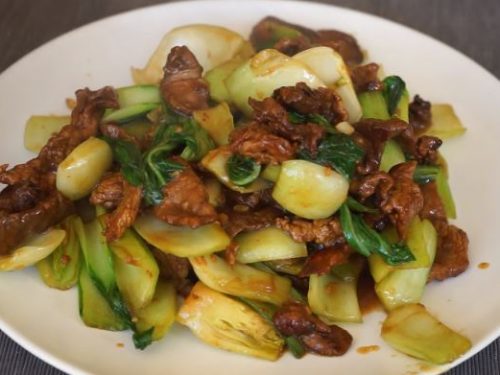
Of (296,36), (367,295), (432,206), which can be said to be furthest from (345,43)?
(367,295)

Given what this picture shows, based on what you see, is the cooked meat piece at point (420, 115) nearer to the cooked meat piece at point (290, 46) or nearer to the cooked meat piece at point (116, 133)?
the cooked meat piece at point (290, 46)

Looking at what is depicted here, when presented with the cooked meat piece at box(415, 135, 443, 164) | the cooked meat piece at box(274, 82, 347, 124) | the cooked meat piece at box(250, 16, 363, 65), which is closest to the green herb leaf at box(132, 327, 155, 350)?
the cooked meat piece at box(274, 82, 347, 124)

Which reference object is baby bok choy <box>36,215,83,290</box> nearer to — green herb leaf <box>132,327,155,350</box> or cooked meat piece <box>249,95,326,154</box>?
green herb leaf <box>132,327,155,350</box>

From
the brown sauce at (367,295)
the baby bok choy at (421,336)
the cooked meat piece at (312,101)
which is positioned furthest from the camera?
the cooked meat piece at (312,101)

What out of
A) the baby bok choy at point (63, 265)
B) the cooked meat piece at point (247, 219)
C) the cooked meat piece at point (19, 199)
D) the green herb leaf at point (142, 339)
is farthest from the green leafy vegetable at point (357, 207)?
the cooked meat piece at point (19, 199)

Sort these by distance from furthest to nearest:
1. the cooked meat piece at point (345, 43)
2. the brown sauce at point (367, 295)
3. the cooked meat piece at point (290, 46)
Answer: the cooked meat piece at point (345, 43), the cooked meat piece at point (290, 46), the brown sauce at point (367, 295)

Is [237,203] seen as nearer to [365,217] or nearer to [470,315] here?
[365,217]
